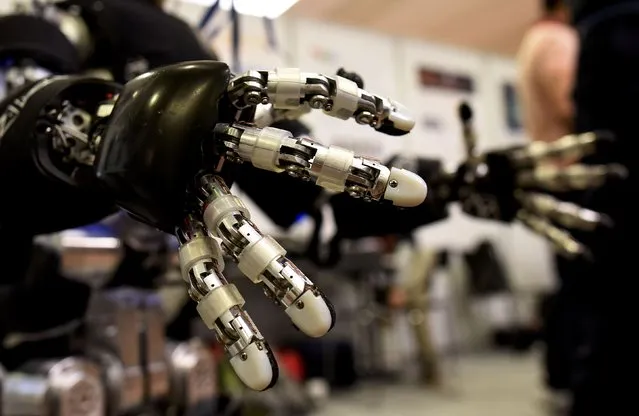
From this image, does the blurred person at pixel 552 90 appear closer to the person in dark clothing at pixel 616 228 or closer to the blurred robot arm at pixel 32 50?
the person in dark clothing at pixel 616 228

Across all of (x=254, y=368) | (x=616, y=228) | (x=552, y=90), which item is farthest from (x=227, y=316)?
(x=552, y=90)

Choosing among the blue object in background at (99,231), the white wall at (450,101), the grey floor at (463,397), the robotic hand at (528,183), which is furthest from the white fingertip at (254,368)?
the white wall at (450,101)

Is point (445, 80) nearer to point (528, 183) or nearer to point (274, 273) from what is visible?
point (528, 183)

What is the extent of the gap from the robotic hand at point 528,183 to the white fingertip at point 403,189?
0.30 metres

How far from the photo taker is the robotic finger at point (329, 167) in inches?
11.9

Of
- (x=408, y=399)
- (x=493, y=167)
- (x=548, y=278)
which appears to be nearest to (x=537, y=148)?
(x=493, y=167)

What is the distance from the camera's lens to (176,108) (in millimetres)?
326

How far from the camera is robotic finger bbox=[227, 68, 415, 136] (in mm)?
325

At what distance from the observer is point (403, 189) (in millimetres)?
312

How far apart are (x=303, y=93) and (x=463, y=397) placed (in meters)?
2.12

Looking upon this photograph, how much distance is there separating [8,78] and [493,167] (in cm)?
47

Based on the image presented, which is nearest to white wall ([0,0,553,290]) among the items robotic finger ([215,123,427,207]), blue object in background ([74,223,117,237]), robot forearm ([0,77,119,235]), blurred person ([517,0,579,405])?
blurred person ([517,0,579,405])

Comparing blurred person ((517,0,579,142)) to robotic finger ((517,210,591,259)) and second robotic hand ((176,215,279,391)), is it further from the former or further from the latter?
second robotic hand ((176,215,279,391))

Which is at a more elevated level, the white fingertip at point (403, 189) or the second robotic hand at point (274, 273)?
the white fingertip at point (403, 189)
